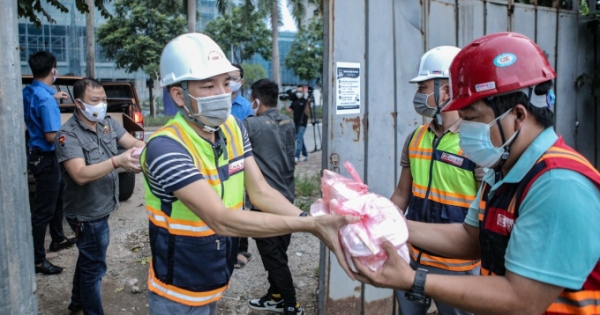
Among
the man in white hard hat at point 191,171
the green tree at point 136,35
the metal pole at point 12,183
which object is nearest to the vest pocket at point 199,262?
the man in white hard hat at point 191,171

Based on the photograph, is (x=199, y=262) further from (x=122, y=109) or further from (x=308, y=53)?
(x=308, y=53)

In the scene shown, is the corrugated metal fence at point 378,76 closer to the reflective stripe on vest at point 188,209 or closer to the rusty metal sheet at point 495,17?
the rusty metal sheet at point 495,17

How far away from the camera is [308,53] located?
36.1m

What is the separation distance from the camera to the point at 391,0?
3.88 meters

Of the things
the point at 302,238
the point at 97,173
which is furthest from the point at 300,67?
the point at 97,173

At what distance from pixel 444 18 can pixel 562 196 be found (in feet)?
10.5

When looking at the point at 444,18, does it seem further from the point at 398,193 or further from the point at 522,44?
the point at 522,44

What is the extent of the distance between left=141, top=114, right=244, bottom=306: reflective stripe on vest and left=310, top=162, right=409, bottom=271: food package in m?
0.60

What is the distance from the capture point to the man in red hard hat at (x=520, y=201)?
1.40 metres

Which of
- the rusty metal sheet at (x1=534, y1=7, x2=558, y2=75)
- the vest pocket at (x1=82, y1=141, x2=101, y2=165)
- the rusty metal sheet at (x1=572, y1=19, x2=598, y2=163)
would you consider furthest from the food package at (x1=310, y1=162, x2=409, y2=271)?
the rusty metal sheet at (x1=572, y1=19, x2=598, y2=163)

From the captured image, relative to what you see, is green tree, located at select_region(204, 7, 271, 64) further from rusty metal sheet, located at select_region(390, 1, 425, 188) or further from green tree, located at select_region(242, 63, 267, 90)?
rusty metal sheet, located at select_region(390, 1, 425, 188)

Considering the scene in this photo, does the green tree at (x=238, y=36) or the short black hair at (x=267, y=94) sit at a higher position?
the green tree at (x=238, y=36)

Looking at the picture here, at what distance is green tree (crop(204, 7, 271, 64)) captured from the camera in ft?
116

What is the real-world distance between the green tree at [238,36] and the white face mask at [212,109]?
33.4 meters
